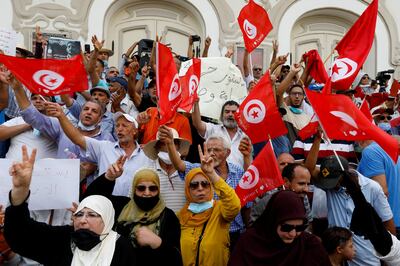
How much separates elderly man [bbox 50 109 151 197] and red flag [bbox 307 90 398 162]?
1.44m

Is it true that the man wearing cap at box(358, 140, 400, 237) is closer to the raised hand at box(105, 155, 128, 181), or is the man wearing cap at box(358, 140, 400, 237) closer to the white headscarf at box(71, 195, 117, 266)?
the raised hand at box(105, 155, 128, 181)

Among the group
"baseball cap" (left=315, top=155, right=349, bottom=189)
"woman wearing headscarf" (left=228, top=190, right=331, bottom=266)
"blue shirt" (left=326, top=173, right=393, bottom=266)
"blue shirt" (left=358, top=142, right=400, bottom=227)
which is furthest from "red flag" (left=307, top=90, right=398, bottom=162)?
"woman wearing headscarf" (left=228, top=190, right=331, bottom=266)

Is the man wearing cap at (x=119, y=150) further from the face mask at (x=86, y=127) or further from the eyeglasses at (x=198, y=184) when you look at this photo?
the eyeglasses at (x=198, y=184)

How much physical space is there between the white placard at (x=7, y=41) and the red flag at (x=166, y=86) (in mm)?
1610

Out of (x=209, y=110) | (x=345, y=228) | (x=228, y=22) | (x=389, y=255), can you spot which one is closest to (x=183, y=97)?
(x=209, y=110)

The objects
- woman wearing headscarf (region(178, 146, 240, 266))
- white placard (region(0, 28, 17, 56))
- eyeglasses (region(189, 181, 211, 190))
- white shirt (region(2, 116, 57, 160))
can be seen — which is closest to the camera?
woman wearing headscarf (region(178, 146, 240, 266))

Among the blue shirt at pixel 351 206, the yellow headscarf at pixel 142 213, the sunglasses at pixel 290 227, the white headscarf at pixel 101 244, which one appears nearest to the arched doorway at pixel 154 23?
the blue shirt at pixel 351 206

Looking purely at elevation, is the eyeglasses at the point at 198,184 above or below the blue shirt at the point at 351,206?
above

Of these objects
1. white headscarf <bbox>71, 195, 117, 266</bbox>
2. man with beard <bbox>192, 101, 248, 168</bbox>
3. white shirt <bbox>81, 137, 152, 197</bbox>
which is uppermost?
man with beard <bbox>192, 101, 248, 168</bbox>

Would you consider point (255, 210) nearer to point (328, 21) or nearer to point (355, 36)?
point (355, 36)

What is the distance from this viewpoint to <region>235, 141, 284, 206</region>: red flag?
14.1ft

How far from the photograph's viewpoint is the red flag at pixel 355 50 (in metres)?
5.10

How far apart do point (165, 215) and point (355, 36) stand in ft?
8.27

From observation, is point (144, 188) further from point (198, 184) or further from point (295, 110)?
point (295, 110)
